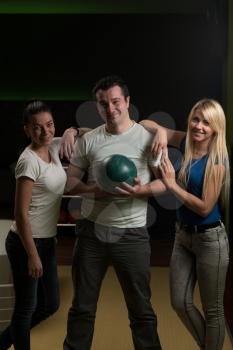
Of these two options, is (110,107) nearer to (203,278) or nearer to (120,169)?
(120,169)

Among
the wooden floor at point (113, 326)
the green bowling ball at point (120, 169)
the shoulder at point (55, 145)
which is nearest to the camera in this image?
the green bowling ball at point (120, 169)

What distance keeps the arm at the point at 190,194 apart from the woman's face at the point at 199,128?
12 cm

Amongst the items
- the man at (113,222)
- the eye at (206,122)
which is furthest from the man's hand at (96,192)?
the eye at (206,122)

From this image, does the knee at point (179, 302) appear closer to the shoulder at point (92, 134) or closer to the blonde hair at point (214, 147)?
the blonde hair at point (214, 147)

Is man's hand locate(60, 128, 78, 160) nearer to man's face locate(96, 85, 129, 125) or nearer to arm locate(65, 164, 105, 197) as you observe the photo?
arm locate(65, 164, 105, 197)

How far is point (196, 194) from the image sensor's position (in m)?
2.02

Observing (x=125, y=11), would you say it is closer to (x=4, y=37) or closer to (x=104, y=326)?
(x=4, y=37)

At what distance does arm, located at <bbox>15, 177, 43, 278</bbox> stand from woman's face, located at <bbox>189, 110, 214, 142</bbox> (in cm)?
64

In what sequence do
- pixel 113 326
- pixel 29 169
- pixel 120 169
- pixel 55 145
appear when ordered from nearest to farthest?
pixel 120 169, pixel 29 169, pixel 55 145, pixel 113 326

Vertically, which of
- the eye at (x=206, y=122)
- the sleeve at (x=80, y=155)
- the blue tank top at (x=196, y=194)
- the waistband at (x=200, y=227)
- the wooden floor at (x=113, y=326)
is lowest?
the wooden floor at (x=113, y=326)

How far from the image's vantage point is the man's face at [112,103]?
1934mm

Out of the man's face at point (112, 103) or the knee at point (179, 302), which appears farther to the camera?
the knee at point (179, 302)

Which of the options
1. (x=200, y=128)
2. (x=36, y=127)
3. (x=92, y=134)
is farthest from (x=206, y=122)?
(x=36, y=127)

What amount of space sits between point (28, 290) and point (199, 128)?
2.97 feet
